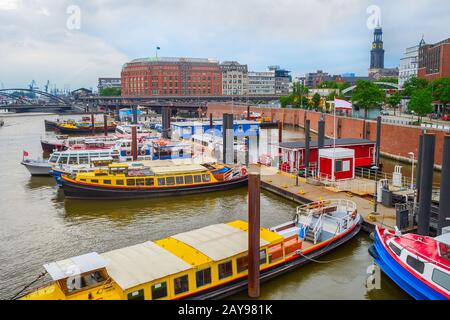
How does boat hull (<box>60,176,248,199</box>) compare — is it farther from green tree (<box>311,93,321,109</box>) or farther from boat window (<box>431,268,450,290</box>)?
green tree (<box>311,93,321,109</box>)

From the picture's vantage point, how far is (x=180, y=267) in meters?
16.2

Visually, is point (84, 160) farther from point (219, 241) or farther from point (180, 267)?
point (180, 267)

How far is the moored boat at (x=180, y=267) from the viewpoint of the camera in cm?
1505

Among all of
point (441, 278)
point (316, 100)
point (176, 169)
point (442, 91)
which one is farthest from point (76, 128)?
point (441, 278)

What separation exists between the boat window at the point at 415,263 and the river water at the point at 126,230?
6.47 feet

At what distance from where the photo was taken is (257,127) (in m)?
82.6

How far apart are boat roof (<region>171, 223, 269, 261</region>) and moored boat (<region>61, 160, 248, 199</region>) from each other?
15.4m

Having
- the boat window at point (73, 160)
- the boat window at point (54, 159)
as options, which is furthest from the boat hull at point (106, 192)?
the boat window at point (54, 159)

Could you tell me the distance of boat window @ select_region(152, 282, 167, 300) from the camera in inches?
606

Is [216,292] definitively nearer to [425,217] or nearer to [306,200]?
[425,217]

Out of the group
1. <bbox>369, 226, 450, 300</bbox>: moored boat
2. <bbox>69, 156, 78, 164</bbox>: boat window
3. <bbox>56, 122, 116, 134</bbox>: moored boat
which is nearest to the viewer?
<bbox>369, 226, 450, 300</bbox>: moored boat

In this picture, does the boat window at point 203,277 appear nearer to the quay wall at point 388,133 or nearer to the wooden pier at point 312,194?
the wooden pier at point 312,194

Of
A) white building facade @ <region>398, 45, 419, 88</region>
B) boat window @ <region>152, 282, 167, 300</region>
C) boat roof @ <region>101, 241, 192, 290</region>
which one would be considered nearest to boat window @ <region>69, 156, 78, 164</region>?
boat roof @ <region>101, 241, 192, 290</region>

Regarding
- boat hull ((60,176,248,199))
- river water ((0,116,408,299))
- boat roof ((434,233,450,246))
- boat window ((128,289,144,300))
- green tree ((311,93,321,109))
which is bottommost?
river water ((0,116,408,299))
